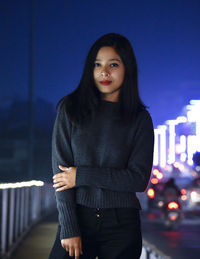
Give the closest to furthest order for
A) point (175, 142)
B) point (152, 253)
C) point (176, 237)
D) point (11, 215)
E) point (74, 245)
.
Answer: point (74, 245)
point (152, 253)
point (11, 215)
point (176, 237)
point (175, 142)

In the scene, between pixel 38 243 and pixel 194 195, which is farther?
pixel 194 195

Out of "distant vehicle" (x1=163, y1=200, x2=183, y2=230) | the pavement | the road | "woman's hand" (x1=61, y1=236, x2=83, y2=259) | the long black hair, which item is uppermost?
the long black hair

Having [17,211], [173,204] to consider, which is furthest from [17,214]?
[173,204]

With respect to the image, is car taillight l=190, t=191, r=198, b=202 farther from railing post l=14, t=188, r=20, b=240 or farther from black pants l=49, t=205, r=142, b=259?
black pants l=49, t=205, r=142, b=259

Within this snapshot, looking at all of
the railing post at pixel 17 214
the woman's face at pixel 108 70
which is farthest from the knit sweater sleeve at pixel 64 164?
the railing post at pixel 17 214

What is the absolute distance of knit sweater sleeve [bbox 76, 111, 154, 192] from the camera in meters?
2.63

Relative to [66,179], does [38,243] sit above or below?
below

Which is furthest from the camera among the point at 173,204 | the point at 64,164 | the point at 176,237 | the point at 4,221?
the point at 173,204

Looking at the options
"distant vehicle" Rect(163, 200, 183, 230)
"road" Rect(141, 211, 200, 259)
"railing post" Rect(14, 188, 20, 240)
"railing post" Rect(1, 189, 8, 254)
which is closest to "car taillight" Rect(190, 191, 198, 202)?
"road" Rect(141, 211, 200, 259)

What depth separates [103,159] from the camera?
2.68 meters

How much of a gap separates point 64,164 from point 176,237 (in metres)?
9.06

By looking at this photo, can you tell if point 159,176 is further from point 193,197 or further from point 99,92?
point 99,92

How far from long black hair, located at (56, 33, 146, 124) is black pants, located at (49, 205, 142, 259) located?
1.33 ft

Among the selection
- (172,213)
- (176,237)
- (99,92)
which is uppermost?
(99,92)
